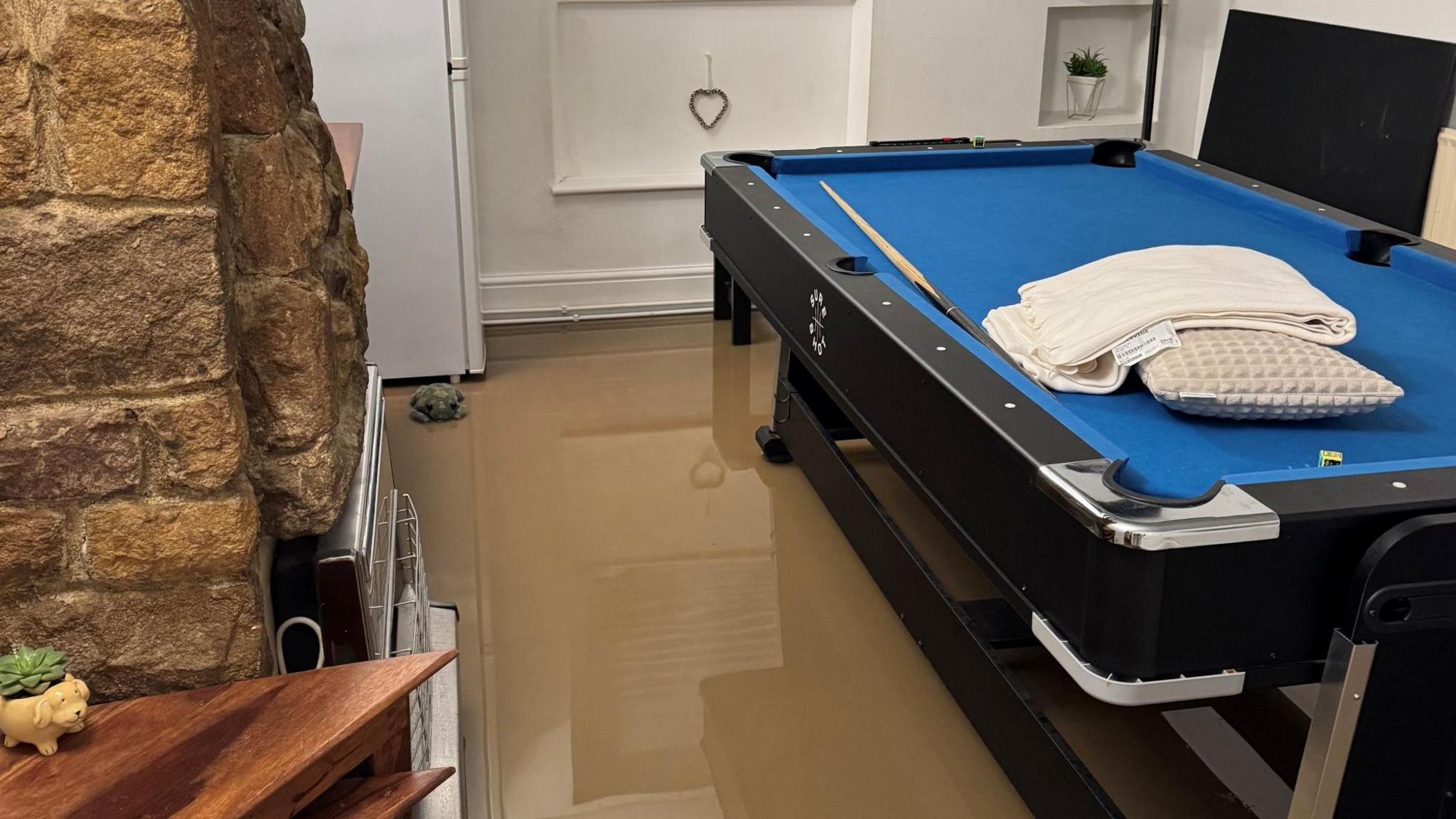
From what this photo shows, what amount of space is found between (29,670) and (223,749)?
7.8 inches

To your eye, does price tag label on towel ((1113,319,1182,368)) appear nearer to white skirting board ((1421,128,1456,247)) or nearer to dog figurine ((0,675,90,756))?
dog figurine ((0,675,90,756))

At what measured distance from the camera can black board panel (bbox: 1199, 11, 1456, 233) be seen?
147 inches

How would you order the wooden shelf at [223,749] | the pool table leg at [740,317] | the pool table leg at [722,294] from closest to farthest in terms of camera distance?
1. the wooden shelf at [223,749]
2. the pool table leg at [740,317]
3. the pool table leg at [722,294]

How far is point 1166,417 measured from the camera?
1843mm

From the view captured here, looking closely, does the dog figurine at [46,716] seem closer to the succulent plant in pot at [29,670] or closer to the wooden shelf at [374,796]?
the succulent plant in pot at [29,670]

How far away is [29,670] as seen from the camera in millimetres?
1221

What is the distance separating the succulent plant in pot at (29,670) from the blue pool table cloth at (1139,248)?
119cm

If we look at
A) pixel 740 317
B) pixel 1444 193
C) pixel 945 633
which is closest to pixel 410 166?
pixel 740 317

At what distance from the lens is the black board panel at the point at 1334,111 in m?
3.72

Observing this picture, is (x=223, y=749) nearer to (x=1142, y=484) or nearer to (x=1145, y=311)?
(x=1142, y=484)

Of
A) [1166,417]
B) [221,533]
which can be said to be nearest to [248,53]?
[221,533]

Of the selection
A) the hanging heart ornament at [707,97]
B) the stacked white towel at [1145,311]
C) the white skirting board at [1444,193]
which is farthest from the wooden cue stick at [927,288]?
the white skirting board at [1444,193]

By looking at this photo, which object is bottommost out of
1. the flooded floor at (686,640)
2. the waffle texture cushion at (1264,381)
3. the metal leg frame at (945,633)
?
the flooded floor at (686,640)

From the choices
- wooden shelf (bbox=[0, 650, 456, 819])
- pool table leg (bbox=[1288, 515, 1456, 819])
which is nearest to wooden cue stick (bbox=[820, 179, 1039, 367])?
pool table leg (bbox=[1288, 515, 1456, 819])
